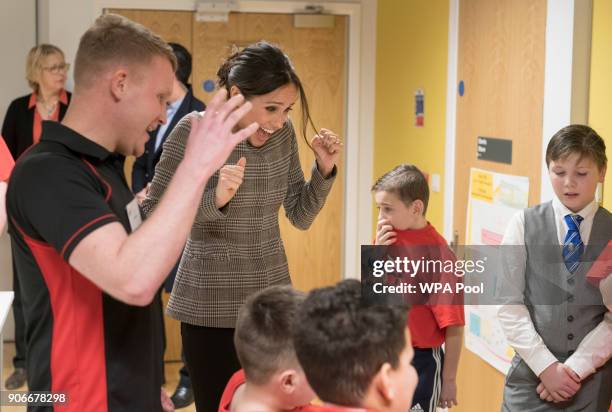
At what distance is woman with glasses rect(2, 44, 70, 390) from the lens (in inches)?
173

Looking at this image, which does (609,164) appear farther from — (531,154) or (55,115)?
(55,115)

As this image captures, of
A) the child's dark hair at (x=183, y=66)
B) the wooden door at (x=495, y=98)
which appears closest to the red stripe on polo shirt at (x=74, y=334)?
the wooden door at (x=495, y=98)

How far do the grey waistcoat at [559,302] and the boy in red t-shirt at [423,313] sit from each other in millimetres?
225

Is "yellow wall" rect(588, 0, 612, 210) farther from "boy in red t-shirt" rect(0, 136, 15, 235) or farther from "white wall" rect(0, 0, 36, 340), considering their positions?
"white wall" rect(0, 0, 36, 340)

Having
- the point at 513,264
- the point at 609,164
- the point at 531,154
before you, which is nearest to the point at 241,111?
the point at 513,264

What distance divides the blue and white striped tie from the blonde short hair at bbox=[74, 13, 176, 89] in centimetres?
131

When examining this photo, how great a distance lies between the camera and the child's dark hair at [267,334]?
5.51 feet

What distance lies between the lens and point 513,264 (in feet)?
8.33

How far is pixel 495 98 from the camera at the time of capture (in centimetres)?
333

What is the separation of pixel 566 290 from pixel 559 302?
4 cm

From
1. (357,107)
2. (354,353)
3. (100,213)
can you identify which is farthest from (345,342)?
(357,107)

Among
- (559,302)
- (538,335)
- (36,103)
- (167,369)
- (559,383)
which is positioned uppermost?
(36,103)

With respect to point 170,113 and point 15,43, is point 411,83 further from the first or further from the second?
point 15,43

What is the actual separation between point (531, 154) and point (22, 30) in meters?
3.20
